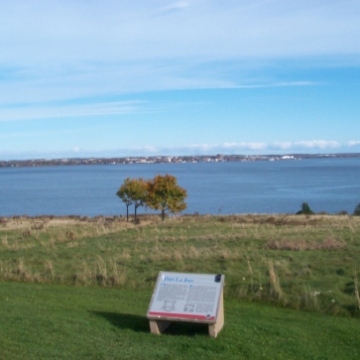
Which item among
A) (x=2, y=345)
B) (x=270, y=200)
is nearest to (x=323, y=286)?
(x=2, y=345)

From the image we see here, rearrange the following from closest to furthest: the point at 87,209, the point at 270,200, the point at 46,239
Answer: the point at 46,239 → the point at 87,209 → the point at 270,200

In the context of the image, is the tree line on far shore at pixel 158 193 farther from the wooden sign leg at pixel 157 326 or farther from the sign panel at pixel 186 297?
the wooden sign leg at pixel 157 326

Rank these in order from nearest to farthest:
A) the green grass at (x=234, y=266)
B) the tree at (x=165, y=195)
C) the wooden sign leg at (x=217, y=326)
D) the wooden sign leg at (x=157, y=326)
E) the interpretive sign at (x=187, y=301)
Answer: the wooden sign leg at (x=217, y=326)
the interpretive sign at (x=187, y=301)
the wooden sign leg at (x=157, y=326)
the green grass at (x=234, y=266)
the tree at (x=165, y=195)

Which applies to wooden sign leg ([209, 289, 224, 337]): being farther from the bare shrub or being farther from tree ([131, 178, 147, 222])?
tree ([131, 178, 147, 222])

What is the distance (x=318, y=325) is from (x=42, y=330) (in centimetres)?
450

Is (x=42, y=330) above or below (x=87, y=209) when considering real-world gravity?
above

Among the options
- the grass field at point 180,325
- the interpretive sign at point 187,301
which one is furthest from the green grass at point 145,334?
the interpretive sign at point 187,301

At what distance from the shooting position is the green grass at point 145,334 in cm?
863

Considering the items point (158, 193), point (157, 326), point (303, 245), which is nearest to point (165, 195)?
point (158, 193)

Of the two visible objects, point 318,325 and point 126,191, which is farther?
point 126,191

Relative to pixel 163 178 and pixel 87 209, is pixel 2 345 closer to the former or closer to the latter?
pixel 163 178

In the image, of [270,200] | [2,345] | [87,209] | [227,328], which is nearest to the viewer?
[2,345]

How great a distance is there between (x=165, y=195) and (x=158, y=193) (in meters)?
0.66

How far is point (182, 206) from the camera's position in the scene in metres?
55.3
